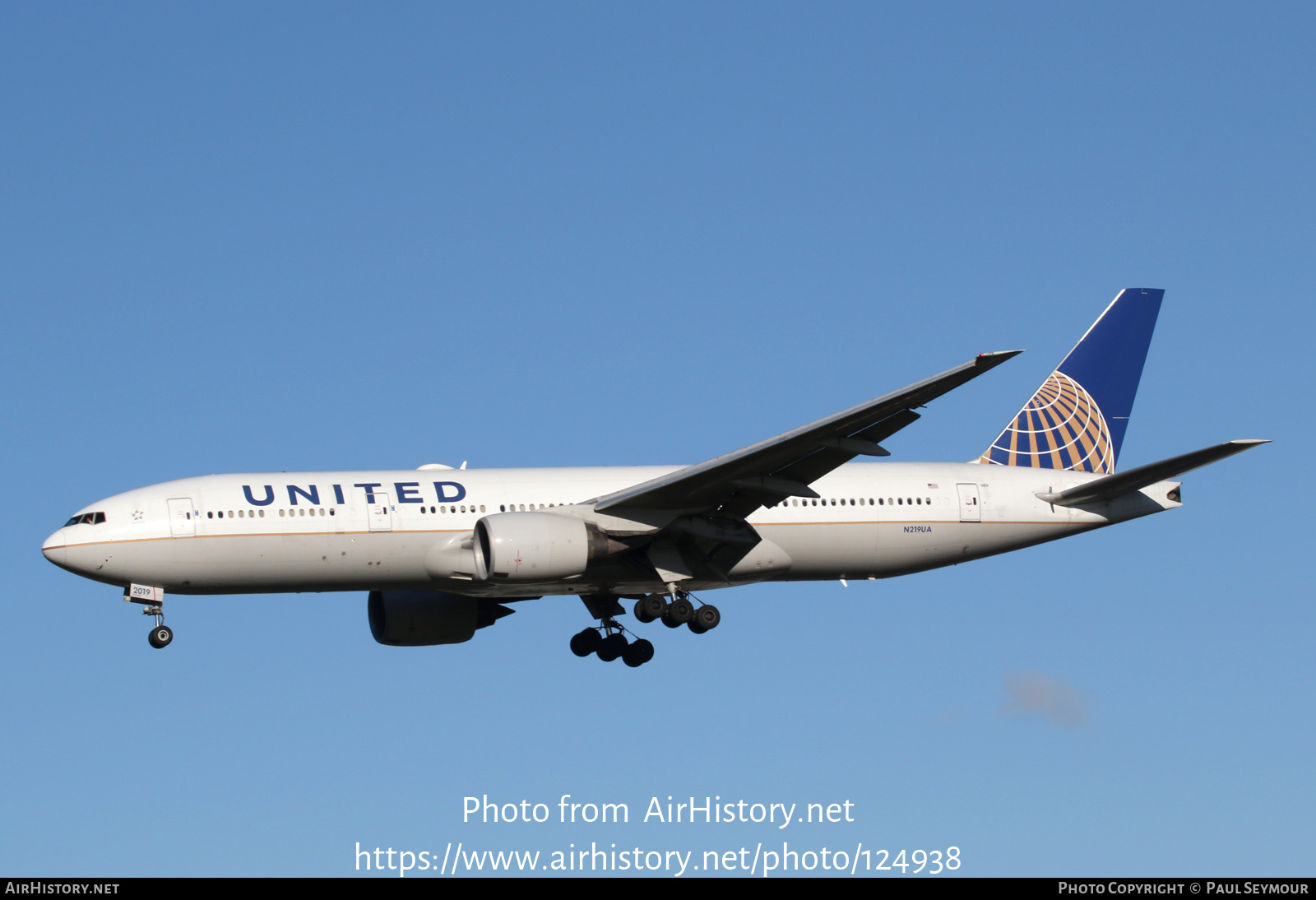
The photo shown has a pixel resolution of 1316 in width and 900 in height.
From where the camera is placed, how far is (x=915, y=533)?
34.2 meters

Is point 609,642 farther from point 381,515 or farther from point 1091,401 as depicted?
point 1091,401

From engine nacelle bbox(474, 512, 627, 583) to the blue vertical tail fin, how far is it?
11.4m

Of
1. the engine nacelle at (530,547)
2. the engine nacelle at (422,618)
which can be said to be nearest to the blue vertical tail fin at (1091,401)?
the engine nacelle at (530,547)

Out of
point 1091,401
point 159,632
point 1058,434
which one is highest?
point 1091,401

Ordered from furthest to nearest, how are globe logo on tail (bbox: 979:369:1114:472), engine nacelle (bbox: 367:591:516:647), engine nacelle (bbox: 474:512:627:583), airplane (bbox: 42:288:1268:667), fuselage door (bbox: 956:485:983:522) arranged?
globe logo on tail (bbox: 979:369:1114:472), engine nacelle (bbox: 367:591:516:647), fuselage door (bbox: 956:485:983:522), airplane (bbox: 42:288:1268:667), engine nacelle (bbox: 474:512:627:583)

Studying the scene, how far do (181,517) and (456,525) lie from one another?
517 centimetres

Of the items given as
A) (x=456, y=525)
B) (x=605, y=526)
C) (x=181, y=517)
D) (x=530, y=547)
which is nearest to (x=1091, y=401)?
(x=605, y=526)

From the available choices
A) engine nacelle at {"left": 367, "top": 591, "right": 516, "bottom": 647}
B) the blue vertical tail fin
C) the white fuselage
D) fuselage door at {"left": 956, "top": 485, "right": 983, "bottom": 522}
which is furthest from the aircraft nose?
the blue vertical tail fin

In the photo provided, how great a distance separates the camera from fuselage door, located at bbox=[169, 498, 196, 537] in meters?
30.7

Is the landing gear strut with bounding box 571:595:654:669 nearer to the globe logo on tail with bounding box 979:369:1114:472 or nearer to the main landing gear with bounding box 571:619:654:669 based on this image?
the main landing gear with bounding box 571:619:654:669

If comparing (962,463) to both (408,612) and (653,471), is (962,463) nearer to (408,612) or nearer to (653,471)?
(653,471)

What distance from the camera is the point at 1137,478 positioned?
112 feet
